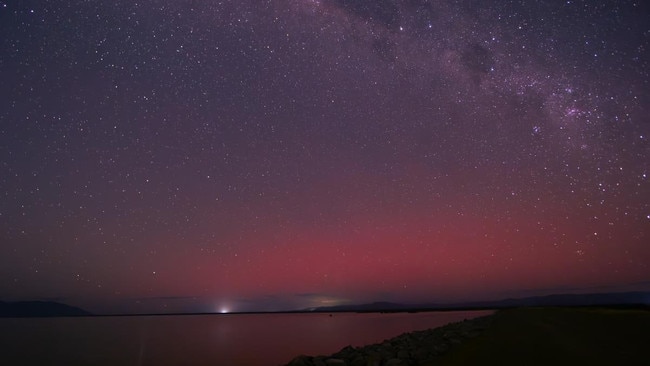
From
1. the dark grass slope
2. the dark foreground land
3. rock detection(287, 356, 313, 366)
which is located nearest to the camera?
the dark grass slope

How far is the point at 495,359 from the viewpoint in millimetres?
11242

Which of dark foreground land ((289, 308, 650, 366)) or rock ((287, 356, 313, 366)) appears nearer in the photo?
dark foreground land ((289, 308, 650, 366))

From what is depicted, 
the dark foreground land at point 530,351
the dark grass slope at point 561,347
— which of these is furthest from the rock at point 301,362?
the dark grass slope at point 561,347

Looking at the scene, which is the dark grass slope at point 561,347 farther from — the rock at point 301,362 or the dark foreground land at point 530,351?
the rock at point 301,362

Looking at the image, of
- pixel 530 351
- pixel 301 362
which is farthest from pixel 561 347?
pixel 301 362

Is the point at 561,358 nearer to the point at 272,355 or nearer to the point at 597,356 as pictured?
the point at 597,356

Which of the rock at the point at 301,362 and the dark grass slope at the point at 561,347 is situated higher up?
the rock at the point at 301,362

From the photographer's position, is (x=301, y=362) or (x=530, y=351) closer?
(x=530, y=351)

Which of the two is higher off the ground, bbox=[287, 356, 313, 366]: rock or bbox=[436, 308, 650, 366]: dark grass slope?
bbox=[287, 356, 313, 366]: rock

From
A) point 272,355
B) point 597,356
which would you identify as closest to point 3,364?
point 272,355

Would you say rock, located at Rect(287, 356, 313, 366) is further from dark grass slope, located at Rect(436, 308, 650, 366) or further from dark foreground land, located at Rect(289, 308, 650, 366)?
dark grass slope, located at Rect(436, 308, 650, 366)

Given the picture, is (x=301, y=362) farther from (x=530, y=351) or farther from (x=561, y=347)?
(x=561, y=347)

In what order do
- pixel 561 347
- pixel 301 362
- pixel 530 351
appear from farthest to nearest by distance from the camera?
1. pixel 561 347
2. pixel 301 362
3. pixel 530 351

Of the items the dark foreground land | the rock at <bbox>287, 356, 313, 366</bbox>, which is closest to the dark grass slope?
the dark foreground land
